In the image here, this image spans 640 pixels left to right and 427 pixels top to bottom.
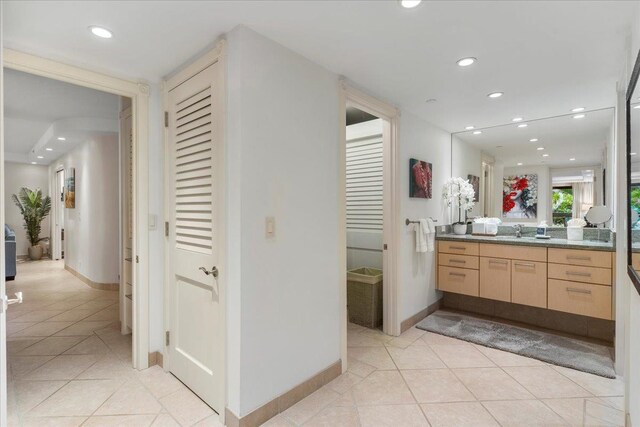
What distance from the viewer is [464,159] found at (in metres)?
4.07

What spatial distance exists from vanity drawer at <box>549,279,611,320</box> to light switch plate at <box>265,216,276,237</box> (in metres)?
2.78

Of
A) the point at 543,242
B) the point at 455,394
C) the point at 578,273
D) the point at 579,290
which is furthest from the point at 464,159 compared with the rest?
the point at 455,394

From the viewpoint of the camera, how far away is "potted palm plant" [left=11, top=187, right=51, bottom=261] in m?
7.29

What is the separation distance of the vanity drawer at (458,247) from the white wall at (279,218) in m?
1.87

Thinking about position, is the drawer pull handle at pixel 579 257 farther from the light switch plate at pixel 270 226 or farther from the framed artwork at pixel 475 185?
the light switch plate at pixel 270 226

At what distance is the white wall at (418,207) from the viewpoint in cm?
321

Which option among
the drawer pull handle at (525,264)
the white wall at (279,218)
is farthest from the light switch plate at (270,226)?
the drawer pull handle at (525,264)

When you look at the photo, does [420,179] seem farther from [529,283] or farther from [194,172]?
[194,172]

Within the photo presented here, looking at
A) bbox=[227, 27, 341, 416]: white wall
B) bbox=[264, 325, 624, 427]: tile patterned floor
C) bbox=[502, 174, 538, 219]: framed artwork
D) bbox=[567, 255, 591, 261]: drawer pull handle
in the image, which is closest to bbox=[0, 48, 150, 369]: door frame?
bbox=[227, 27, 341, 416]: white wall

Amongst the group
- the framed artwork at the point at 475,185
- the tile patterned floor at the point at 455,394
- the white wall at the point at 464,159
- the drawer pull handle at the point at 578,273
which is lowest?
the tile patterned floor at the point at 455,394

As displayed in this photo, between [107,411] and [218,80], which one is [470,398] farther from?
[218,80]

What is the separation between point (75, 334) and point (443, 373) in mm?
3338

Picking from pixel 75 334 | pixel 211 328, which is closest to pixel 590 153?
pixel 211 328

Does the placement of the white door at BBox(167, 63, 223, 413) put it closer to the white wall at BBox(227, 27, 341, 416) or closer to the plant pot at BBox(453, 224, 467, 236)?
the white wall at BBox(227, 27, 341, 416)
